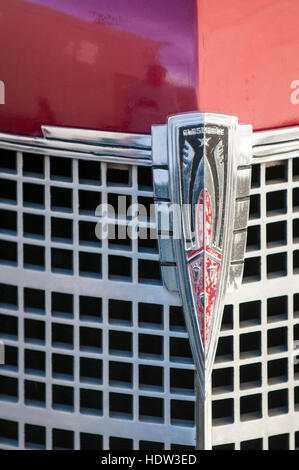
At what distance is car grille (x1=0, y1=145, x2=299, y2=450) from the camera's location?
499 inches

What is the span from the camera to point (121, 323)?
12922 mm

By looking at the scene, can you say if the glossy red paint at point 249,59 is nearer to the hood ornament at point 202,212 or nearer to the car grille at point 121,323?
the hood ornament at point 202,212

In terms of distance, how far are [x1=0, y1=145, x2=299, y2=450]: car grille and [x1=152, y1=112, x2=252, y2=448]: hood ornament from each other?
0.23m

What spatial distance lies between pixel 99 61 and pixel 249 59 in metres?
1.67

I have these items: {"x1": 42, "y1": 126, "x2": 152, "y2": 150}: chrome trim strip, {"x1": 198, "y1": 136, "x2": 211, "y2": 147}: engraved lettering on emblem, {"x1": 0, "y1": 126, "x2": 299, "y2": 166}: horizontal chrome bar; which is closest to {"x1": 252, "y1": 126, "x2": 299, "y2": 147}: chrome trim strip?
{"x1": 0, "y1": 126, "x2": 299, "y2": 166}: horizontal chrome bar

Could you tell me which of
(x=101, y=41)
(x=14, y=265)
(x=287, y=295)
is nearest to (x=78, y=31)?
(x=101, y=41)

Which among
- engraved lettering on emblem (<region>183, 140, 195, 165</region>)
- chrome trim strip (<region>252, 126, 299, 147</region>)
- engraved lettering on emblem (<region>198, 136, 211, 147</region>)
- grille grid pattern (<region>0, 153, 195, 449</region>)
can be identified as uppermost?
chrome trim strip (<region>252, 126, 299, 147</region>)

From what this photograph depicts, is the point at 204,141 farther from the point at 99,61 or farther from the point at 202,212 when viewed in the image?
the point at 99,61

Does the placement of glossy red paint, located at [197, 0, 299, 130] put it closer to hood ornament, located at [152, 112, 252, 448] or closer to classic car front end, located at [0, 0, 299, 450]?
classic car front end, located at [0, 0, 299, 450]

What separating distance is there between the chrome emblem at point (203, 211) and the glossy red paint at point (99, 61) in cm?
36

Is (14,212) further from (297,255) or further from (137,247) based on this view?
(297,255)

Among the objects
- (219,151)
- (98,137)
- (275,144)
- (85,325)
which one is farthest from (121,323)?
(275,144)

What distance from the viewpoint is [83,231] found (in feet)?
42.0
